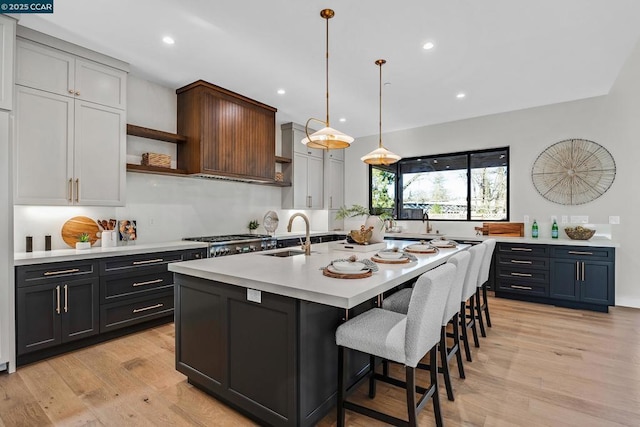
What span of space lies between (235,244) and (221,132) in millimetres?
1466

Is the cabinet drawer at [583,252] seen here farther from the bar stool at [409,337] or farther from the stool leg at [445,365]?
the bar stool at [409,337]

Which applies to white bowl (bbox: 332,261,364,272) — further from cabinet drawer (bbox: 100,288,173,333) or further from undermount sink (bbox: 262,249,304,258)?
cabinet drawer (bbox: 100,288,173,333)

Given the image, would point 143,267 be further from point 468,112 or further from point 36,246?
point 468,112

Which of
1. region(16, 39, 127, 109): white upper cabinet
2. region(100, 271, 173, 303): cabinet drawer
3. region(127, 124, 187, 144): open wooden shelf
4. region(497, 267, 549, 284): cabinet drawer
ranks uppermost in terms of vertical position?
region(16, 39, 127, 109): white upper cabinet

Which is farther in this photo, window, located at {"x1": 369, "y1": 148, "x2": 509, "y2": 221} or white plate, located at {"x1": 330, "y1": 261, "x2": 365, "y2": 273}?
window, located at {"x1": 369, "y1": 148, "x2": 509, "y2": 221}

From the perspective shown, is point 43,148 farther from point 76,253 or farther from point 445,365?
point 445,365

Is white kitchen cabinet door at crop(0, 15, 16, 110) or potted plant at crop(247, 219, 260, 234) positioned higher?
white kitchen cabinet door at crop(0, 15, 16, 110)

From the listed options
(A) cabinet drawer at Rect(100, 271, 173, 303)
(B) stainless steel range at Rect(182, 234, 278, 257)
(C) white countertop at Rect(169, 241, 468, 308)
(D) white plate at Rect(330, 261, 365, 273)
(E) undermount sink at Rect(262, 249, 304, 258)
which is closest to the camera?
(C) white countertop at Rect(169, 241, 468, 308)

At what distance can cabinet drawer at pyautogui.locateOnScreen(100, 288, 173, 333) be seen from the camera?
3.09m

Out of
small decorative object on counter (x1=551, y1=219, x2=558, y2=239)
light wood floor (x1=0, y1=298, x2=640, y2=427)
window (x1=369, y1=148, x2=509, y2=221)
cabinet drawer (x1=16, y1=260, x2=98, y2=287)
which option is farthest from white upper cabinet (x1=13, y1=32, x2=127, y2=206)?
small decorative object on counter (x1=551, y1=219, x2=558, y2=239)

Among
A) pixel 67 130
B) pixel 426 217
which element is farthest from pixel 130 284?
pixel 426 217

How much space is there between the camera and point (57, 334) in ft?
9.12

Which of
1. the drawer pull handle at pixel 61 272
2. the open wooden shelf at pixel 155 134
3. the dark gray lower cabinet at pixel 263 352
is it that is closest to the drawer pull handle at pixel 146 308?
the drawer pull handle at pixel 61 272

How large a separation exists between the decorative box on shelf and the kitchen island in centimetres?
205
